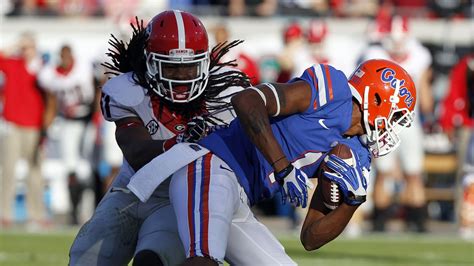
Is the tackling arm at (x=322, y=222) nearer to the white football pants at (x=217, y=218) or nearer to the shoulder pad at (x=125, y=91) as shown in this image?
the white football pants at (x=217, y=218)

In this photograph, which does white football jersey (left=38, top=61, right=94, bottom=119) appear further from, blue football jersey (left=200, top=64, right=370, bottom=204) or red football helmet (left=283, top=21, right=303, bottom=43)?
blue football jersey (left=200, top=64, right=370, bottom=204)

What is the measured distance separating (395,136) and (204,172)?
887mm

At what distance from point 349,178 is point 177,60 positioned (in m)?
1.11

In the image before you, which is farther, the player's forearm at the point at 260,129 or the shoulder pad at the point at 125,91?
the shoulder pad at the point at 125,91

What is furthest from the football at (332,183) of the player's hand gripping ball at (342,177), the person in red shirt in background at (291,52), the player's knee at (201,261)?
the person in red shirt in background at (291,52)

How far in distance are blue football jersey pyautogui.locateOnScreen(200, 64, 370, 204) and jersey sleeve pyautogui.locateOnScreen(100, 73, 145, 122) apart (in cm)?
56

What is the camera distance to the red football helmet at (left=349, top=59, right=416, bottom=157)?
560 cm

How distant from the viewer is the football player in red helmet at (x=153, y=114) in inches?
231

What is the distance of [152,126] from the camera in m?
A: 6.09

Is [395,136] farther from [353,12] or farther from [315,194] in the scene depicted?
[353,12]

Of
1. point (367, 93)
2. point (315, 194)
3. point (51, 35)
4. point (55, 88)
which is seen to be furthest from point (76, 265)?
point (51, 35)

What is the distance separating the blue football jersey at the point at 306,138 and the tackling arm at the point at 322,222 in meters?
0.16

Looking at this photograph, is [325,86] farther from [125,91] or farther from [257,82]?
[257,82]

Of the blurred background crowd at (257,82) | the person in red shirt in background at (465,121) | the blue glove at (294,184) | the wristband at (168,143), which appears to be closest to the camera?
the blue glove at (294,184)
